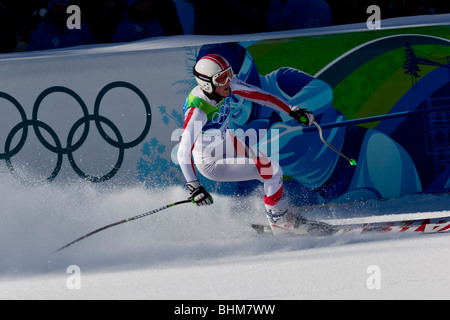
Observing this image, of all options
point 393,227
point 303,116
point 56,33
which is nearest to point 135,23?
point 56,33

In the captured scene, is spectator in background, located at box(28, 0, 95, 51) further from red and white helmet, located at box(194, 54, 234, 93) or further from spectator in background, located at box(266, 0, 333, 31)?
spectator in background, located at box(266, 0, 333, 31)

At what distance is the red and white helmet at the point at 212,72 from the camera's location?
17.4 ft

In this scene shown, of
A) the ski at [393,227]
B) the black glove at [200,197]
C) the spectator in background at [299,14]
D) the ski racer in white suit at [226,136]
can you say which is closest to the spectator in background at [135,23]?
the spectator in background at [299,14]

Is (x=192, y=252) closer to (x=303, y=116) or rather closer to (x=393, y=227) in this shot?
(x=303, y=116)

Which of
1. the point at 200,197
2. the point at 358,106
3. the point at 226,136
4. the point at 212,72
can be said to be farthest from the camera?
the point at 358,106

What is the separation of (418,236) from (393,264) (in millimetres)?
838

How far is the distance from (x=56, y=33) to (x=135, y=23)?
0.67 meters

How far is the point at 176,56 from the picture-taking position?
597 centimetres

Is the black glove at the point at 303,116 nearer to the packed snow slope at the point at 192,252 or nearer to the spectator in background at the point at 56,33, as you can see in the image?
the packed snow slope at the point at 192,252

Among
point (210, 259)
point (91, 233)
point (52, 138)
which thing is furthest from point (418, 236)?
point (52, 138)

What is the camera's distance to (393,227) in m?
5.36

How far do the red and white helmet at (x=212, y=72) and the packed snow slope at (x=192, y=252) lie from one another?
1074mm

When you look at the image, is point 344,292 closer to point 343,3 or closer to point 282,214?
point 282,214

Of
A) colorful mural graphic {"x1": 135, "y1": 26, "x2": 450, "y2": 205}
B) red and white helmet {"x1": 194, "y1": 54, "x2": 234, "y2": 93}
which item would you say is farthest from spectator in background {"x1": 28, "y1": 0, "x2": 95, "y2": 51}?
red and white helmet {"x1": 194, "y1": 54, "x2": 234, "y2": 93}
